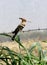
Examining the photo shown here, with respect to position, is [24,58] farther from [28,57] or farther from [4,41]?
[4,41]

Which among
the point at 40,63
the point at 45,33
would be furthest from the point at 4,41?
the point at 40,63

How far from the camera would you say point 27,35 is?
20.0ft

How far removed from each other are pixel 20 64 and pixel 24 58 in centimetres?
4

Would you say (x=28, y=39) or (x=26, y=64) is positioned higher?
(x=26, y=64)

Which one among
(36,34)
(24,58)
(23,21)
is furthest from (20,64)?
(36,34)

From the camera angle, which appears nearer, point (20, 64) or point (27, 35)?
point (20, 64)

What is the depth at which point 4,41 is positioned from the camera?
602cm

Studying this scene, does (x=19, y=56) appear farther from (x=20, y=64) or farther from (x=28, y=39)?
(x=28, y=39)

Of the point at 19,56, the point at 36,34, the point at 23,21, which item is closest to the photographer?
the point at 23,21

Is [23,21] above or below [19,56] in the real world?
above

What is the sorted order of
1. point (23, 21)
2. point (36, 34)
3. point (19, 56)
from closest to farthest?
point (23, 21)
point (19, 56)
point (36, 34)

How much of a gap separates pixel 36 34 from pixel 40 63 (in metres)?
4.60

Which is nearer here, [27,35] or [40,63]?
[40,63]

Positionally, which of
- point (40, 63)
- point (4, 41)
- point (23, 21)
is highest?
point (23, 21)
